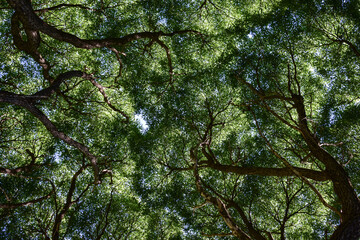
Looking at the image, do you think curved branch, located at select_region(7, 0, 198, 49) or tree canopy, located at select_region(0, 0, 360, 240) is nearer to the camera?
curved branch, located at select_region(7, 0, 198, 49)

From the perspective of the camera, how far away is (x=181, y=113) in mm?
12930

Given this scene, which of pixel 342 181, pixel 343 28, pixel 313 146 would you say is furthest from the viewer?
pixel 343 28

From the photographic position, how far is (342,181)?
6223 millimetres

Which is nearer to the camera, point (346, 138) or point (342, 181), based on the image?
point (342, 181)

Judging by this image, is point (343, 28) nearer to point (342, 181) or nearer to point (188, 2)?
point (188, 2)

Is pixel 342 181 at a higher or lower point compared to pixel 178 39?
lower

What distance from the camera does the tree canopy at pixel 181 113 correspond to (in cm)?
1172

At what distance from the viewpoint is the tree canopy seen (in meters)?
11.7

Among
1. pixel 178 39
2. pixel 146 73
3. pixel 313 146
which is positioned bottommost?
pixel 313 146

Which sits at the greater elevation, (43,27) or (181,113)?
(181,113)

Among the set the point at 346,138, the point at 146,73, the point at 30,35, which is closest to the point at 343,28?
the point at 346,138

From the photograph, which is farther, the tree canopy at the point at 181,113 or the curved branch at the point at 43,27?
the tree canopy at the point at 181,113

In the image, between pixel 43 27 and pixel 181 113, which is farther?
pixel 181 113

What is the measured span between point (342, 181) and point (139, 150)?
901cm
